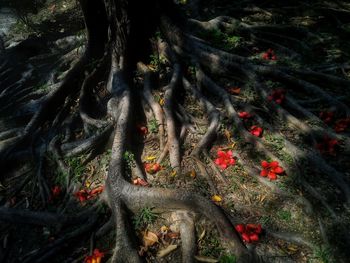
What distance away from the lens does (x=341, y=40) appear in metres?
6.57

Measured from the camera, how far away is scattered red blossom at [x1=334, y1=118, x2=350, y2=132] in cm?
449

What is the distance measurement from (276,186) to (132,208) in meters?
1.71

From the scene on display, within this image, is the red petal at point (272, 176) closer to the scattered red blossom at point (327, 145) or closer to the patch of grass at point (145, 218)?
the scattered red blossom at point (327, 145)

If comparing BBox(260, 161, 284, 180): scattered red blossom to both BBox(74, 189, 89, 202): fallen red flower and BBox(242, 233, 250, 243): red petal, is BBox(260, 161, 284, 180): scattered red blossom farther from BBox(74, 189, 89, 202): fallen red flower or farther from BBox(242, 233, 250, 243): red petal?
BBox(74, 189, 89, 202): fallen red flower

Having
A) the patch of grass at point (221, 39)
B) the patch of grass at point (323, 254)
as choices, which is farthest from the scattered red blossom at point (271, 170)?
the patch of grass at point (221, 39)

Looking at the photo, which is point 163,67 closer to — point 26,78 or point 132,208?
point 132,208

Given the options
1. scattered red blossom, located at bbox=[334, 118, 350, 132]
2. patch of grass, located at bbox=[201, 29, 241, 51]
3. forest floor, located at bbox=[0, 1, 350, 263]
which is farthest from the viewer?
patch of grass, located at bbox=[201, 29, 241, 51]

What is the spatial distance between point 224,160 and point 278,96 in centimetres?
141

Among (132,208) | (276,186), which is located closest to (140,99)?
(132,208)

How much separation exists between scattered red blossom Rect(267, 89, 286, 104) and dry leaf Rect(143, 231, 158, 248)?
2.61 m

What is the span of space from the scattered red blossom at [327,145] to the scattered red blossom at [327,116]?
1.53 feet

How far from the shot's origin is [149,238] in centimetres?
372

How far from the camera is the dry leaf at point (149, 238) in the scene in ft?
12.1

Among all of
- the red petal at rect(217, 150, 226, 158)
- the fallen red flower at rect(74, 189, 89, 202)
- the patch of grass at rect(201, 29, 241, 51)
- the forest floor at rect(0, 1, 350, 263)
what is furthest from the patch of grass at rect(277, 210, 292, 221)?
the patch of grass at rect(201, 29, 241, 51)
